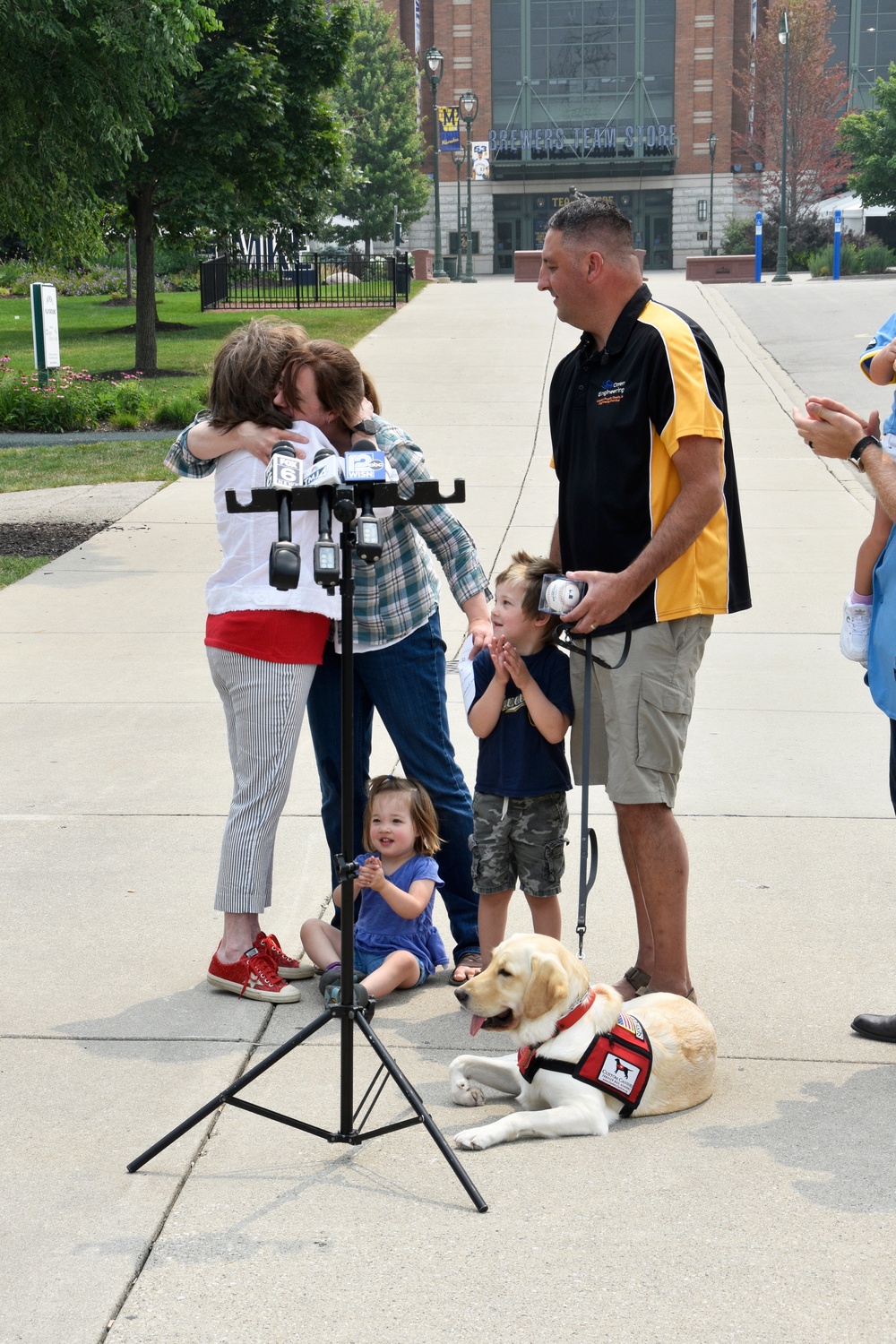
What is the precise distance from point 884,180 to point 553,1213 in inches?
1978

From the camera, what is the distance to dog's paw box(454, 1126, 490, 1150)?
3.24 m

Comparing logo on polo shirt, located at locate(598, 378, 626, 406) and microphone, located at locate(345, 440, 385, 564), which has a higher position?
logo on polo shirt, located at locate(598, 378, 626, 406)

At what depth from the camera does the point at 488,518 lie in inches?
455

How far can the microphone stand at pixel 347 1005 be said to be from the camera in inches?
120

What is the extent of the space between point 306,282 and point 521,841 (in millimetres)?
31247

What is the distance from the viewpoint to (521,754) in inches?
154

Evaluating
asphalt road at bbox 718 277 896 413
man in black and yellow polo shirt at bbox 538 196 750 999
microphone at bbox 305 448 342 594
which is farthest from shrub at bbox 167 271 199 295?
microphone at bbox 305 448 342 594

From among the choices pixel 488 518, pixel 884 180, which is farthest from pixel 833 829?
pixel 884 180

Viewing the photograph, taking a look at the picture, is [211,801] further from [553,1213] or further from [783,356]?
[783,356]

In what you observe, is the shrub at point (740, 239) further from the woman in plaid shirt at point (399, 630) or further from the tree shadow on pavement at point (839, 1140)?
the tree shadow on pavement at point (839, 1140)

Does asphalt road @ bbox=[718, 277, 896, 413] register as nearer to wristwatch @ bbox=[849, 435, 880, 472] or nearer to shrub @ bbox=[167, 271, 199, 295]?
wristwatch @ bbox=[849, 435, 880, 472]

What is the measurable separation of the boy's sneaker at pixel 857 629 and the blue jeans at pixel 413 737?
1188 mm

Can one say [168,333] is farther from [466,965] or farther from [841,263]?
[466,965]

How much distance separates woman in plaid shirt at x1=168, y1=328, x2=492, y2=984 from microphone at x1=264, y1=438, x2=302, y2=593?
0.55m
